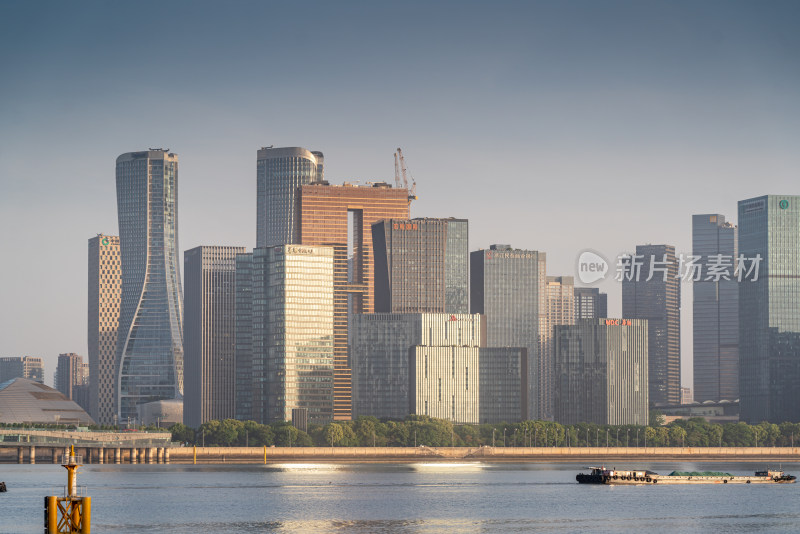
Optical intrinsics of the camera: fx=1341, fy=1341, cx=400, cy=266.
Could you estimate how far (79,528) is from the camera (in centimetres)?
9969

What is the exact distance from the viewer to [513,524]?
600 ft

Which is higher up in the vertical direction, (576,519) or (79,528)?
(79,528)

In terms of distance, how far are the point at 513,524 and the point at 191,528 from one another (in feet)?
143

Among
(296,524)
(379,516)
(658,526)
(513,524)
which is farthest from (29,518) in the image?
(658,526)

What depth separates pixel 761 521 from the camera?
192 m

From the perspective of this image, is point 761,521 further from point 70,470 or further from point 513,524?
point 70,470

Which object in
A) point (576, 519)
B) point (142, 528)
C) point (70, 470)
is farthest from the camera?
point (576, 519)

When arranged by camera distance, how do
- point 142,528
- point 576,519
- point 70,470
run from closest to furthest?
point 70,470, point 142,528, point 576,519

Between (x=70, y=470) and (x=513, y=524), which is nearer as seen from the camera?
(x=70, y=470)

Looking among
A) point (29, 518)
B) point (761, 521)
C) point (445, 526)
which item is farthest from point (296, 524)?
point (761, 521)

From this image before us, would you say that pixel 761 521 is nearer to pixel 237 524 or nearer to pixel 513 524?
pixel 513 524

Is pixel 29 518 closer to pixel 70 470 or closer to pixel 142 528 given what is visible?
pixel 142 528

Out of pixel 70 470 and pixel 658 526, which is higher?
pixel 70 470

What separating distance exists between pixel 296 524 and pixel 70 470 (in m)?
88.6
